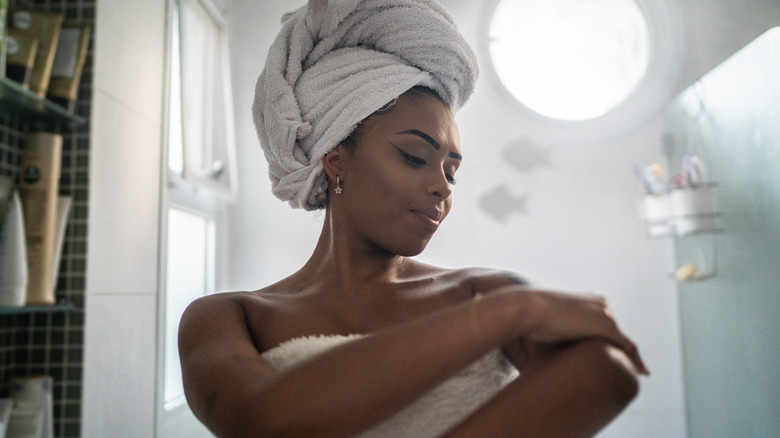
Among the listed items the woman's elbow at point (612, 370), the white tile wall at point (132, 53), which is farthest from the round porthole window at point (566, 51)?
the woman's elbow at point (612, 370)

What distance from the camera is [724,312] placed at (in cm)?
113

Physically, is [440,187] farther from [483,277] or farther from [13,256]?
[13,256]

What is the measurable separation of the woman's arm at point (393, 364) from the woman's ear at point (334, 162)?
291 mm

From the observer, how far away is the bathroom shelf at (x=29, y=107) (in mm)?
682

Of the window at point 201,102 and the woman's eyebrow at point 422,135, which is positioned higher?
the window at point 201,102

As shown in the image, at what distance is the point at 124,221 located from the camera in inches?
35.1

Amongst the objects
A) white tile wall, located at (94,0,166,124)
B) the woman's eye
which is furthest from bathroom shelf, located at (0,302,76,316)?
the woman's eye

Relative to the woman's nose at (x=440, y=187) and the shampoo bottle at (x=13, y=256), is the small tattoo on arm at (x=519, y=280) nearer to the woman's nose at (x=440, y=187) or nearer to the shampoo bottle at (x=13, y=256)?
the woman's nose at (x=440, y=187)

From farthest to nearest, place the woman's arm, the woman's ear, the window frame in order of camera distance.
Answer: the window frame < the woman's ear < the woman's arm

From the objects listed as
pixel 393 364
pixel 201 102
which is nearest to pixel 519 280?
pixel 393 364

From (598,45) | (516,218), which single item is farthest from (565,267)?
(598,45)

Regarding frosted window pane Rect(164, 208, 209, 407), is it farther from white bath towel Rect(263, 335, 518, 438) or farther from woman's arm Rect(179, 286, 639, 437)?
woman's arm Rect(179, 286, 639, 437)

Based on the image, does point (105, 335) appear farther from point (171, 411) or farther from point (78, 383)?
point (171, 411)

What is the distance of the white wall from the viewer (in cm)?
81
